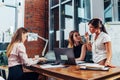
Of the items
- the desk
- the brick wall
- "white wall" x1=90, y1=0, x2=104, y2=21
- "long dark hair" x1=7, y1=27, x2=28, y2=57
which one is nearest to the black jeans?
"long dark hair" x1=7, y1=27, x2=28, y2=57

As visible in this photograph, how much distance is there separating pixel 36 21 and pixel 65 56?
2.74m

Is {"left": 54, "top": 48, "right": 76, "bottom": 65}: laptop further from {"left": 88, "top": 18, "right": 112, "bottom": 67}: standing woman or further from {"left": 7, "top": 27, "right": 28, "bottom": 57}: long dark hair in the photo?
{"left": 7, "top": 27, "right": 28, "bottom": 57}: long dark hair

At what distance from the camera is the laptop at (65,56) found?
7.72ft

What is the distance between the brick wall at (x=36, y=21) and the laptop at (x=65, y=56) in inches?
94.2

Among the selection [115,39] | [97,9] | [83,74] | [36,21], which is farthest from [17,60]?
[36,21]

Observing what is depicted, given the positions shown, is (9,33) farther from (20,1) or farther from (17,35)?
(17,35)

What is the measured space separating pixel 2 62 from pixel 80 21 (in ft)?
6.70

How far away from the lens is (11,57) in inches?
98.1

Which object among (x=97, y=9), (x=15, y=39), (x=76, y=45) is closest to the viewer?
(x=15, y=39)

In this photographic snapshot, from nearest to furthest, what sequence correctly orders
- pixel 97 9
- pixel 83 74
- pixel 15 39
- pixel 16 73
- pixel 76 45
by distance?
1. pixel 83 74
2. pixel 16 73
3. pixel 15 39
4. pixel 76 45
5. pixel 97 9

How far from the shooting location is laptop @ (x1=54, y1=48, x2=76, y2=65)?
2.35m

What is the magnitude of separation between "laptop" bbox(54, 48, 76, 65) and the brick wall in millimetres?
2393

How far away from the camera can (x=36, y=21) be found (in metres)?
4.97

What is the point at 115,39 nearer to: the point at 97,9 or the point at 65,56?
the point at 97,9
